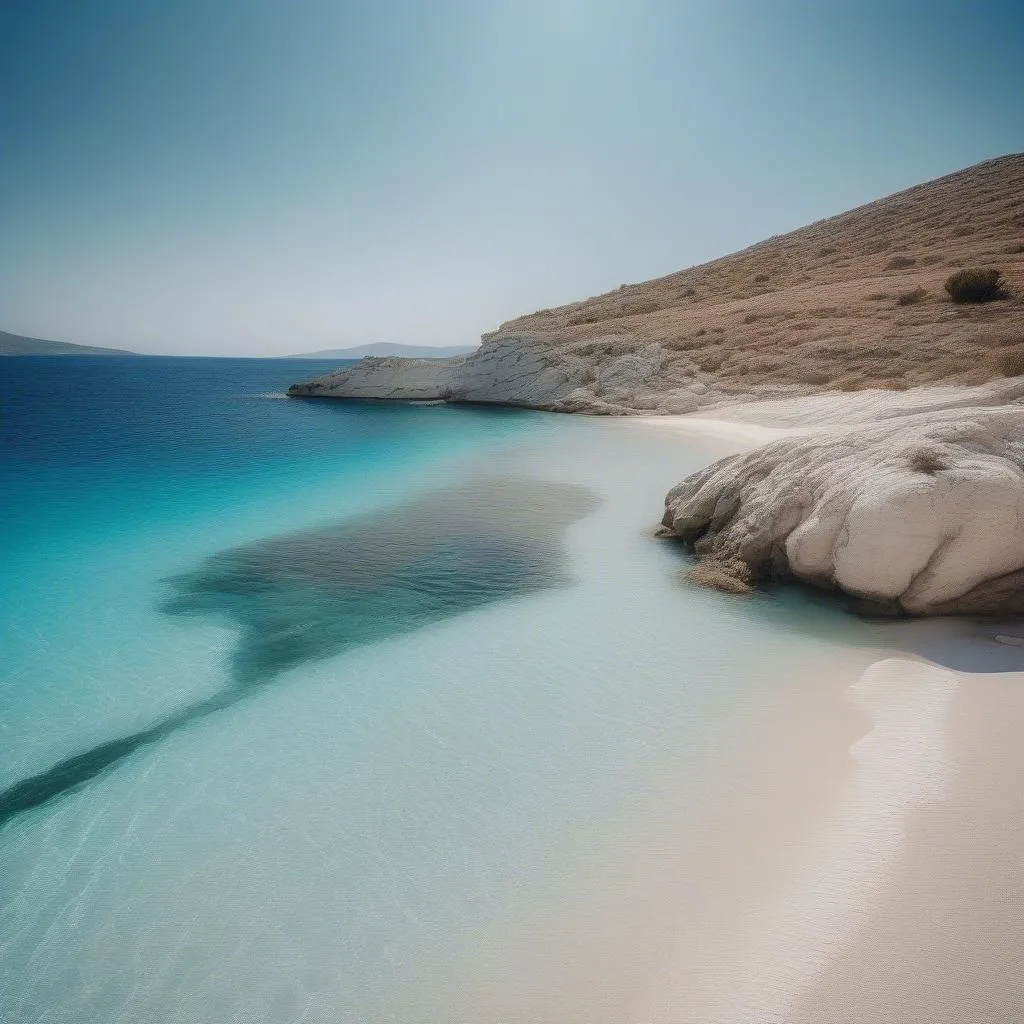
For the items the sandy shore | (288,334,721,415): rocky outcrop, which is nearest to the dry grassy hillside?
(288,334,721,415): rocky outcrop

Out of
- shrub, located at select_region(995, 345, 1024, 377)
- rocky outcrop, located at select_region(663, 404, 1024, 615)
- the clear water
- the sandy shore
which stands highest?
shrub, located at select_region(995, 345, 1024, 377)

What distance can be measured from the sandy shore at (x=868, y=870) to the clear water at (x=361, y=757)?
1.25ft

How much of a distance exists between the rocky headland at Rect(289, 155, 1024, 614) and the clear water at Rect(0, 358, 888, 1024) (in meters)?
1.29

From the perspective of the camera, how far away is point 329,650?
8562 mm

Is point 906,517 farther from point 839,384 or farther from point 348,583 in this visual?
point 839,384

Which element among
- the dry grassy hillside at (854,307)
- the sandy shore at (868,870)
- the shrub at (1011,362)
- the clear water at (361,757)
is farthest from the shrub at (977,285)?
the sandy shore at (868,870)

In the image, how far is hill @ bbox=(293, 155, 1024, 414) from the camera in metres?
25.5

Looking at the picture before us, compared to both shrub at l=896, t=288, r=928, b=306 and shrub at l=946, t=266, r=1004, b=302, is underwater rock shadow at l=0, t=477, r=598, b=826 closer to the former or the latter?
shrub at l=946, t=266, r=1004, b=302

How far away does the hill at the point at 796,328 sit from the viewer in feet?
83.6

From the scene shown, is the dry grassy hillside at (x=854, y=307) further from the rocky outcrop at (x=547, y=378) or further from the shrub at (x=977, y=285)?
the rocky outcrop at (x=547, y=378)

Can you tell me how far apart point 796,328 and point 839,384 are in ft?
26.7

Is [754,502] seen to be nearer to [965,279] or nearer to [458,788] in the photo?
[458,788]

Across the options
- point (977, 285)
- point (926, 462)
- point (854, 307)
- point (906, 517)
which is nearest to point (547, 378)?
point (854, 307)

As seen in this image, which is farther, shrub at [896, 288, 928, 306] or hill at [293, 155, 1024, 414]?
shrub at [896, 288, 928, 306]
